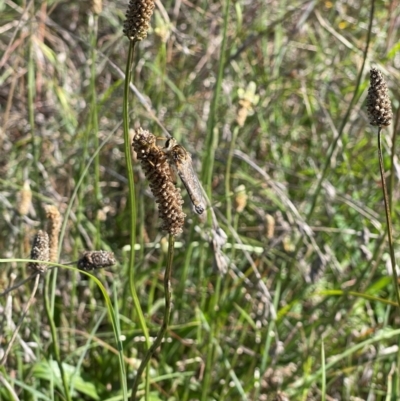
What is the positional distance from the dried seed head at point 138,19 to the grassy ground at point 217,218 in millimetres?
452

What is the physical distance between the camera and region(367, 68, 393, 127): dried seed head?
0.88 m

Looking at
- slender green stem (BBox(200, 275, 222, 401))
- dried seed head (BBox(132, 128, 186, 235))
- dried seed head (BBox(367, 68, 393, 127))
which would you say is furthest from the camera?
slender green stem (BBox(200, 275, 222, 401))

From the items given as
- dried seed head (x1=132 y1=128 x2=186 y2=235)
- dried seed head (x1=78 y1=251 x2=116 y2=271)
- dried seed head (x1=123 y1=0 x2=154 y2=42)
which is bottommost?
dried seed head (x1=78 y1=251 x2=116 y2=271)

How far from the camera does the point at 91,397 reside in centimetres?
161

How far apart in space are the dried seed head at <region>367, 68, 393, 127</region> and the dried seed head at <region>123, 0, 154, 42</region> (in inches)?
12.1

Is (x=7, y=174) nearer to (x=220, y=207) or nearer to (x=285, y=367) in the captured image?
(x=220, y=207)

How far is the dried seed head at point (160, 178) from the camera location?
74cm

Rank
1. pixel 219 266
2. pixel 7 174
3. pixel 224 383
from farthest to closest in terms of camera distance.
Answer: pixel 7 174, pixel 224 383, pixel 219 266

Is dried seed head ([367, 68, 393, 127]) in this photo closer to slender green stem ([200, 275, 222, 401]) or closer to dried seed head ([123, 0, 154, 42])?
dried seed head ([123, 0, 154, 42])

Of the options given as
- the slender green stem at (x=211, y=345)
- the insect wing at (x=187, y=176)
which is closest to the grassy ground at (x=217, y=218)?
the slender green stem at (x=211, y=345)

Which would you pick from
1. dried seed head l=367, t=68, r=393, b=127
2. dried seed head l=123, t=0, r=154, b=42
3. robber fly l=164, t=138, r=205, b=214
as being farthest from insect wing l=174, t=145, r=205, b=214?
dried seed head l=367, t=68, r=393, b=127

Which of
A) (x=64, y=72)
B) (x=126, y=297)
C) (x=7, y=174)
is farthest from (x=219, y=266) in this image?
(x=64, y=72)

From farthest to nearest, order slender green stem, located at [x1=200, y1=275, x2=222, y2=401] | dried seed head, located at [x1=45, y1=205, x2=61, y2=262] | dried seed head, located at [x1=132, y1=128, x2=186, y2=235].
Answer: slender green stem, located at [x1=200, y1=275, x2=222, y2=401]
dried seed head, located at [x1=45, y1=205, x2=61, y2=262]
dried seed head, located at [x1=132, y1=128, x2=186, y2=235]

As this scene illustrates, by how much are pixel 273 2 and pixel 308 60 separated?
0.90 ft
